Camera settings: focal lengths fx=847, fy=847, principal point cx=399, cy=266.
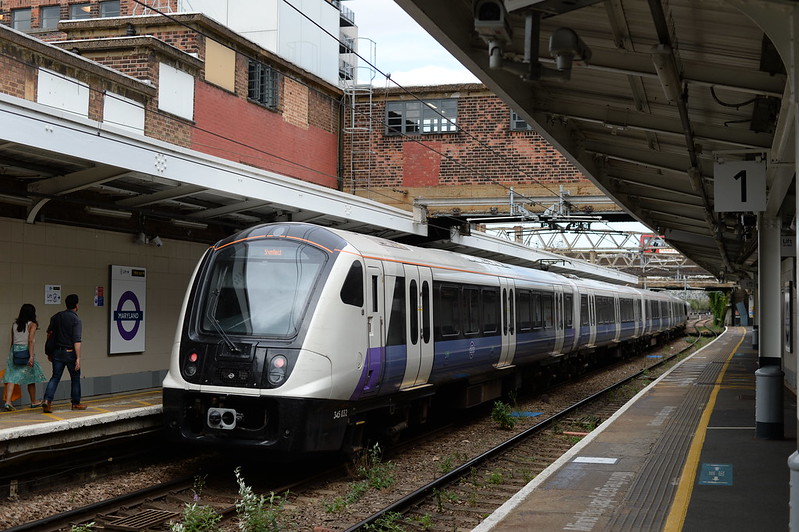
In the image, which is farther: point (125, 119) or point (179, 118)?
point (179, 118)

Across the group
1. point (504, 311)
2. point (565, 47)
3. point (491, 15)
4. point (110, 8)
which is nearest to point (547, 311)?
point (504, 311)

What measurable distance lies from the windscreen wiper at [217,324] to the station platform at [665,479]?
10.9ft

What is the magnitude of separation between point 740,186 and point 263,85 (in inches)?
546

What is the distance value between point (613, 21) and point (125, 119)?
39.8ft

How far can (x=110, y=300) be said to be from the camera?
12.5 meters

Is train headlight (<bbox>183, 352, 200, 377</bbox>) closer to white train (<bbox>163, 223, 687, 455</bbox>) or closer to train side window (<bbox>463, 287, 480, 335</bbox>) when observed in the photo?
white train (<bbox>163, 223, 687, 455</bbox>)

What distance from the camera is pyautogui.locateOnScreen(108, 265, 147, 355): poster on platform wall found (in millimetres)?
12500

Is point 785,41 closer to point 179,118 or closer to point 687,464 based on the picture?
Answer: point 687,464

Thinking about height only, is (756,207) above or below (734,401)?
above

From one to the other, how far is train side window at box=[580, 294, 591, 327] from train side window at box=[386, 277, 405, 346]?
37.1 ft

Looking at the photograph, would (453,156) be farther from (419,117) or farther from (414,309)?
(414,309)

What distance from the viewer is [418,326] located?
11.0 meters

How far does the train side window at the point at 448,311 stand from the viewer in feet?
38.7

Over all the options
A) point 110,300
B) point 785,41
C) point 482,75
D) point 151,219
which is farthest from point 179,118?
point 785,41
